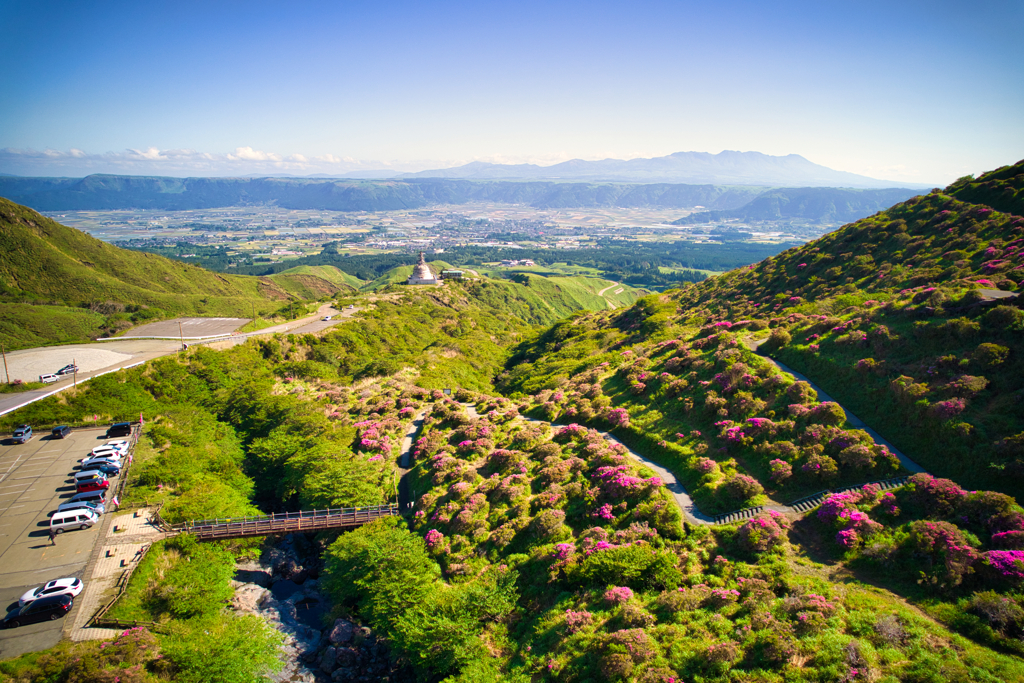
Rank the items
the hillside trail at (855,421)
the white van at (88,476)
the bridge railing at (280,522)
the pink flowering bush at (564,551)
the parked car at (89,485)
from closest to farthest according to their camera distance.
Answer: the hillside trail at (855,421)
the pink flowering bush at (564,551)
the bridge railing at (280,522)
the parked car at (89,485)
the white van at (88,476)

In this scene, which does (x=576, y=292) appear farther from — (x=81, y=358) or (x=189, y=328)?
(x=81, y=358)

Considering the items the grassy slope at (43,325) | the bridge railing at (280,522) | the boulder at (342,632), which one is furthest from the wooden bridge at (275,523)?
the grassy slope at (43,325)

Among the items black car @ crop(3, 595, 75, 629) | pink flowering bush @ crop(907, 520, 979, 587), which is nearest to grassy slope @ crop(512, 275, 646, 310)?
pink flowering bush @ crop(907, 520, 979, 587)

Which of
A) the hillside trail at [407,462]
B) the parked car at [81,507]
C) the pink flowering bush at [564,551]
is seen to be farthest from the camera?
the hillside trail at [407,462]

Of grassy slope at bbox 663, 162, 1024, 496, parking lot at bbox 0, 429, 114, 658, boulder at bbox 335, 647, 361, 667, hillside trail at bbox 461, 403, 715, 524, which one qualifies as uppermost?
grassy slope at bbox 663, 162, 1024, 496

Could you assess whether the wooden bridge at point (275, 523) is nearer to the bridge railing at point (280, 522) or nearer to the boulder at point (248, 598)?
the bridge railing at point (280, 522)

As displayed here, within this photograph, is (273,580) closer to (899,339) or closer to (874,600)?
(874,600)

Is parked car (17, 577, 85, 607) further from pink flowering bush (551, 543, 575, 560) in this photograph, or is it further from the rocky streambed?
pink flowering bush (551, 543, 575, 560)
